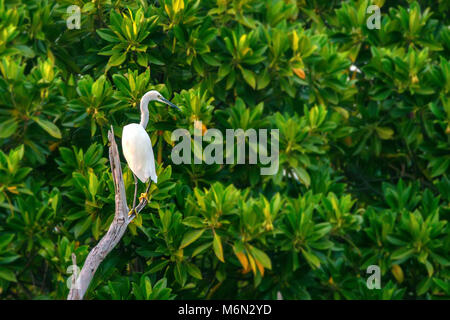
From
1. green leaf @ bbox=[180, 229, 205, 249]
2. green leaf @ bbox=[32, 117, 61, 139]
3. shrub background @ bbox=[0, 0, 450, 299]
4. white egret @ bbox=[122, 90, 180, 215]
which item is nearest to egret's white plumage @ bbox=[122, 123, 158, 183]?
white egret @ bbox=[122, 90, 180, 215]

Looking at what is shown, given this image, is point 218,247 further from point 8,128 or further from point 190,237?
point 8,128

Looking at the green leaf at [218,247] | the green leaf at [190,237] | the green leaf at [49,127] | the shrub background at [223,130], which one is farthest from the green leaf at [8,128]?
the green leaf at [218,247]

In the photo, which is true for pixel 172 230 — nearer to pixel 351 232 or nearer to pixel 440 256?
pixel 351 232

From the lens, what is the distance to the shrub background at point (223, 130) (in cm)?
689

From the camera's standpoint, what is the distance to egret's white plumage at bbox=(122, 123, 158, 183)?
4.84 m

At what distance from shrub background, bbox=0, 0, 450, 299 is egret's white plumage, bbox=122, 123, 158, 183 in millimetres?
1014

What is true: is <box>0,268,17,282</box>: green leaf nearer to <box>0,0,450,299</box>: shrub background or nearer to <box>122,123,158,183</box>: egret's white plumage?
<box>0,0,450,299</box>: shrub background

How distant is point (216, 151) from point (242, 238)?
86 centimetres

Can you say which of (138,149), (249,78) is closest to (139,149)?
(138,149)

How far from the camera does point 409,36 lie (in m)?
8.69
